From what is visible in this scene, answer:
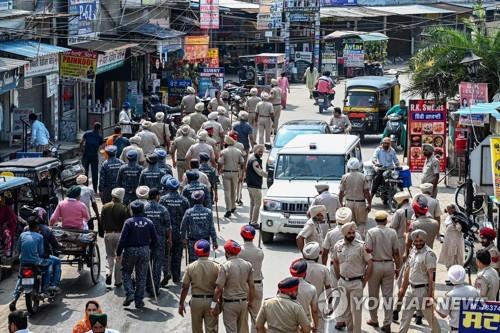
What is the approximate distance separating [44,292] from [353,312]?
15.1ft

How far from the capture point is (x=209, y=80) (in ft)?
143

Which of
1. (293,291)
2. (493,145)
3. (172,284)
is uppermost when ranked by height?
(493,145)

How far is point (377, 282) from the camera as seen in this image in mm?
15078

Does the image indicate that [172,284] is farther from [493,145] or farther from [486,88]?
[486,88]

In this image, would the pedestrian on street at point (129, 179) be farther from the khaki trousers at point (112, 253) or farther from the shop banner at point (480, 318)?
the shop banner at point (480, 318)

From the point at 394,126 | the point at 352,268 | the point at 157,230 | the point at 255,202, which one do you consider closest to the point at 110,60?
the point at 394,126

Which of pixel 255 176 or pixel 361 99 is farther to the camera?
pixel 361 99

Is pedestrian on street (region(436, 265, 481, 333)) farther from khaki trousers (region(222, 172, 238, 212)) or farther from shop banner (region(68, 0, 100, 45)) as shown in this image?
shop banner (region(68, 0, 100, 45))

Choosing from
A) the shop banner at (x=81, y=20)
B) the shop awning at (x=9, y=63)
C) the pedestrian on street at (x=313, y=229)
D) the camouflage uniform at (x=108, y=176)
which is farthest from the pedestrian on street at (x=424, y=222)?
the shop banner at (x=81, y=20)

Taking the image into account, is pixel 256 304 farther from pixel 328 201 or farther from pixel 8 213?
pixel 8 213

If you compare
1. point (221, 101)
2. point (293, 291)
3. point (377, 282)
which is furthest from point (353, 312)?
point (221, 101)

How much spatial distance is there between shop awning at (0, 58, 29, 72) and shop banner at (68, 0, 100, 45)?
15.9 ft

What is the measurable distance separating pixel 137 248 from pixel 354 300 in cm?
A: 344

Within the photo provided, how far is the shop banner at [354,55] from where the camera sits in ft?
184
